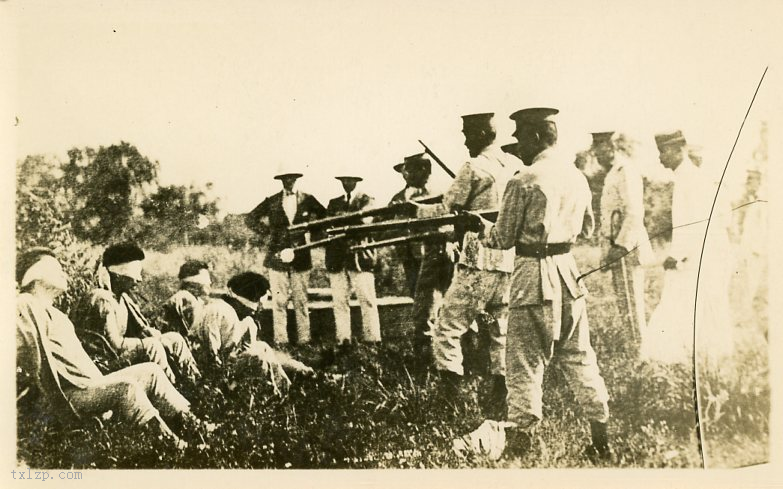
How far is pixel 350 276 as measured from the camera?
8.43ft

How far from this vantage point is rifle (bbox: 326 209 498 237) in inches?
100

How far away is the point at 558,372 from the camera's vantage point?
2.52 metres

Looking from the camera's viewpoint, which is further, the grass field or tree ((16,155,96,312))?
tree ((16,155,96,312))

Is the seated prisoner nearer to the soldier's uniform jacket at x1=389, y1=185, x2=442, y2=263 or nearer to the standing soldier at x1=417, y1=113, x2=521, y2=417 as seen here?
the soldier's uniform jacket at x1=389, y1=185, x2=442, y2=263

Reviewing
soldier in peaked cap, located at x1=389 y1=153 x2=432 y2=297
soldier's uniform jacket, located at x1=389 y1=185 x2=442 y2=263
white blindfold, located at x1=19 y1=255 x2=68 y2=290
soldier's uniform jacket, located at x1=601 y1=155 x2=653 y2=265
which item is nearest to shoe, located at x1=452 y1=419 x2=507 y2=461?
soldier in peaked cap, located at x1=389 y1=153 x2=432 y2=297

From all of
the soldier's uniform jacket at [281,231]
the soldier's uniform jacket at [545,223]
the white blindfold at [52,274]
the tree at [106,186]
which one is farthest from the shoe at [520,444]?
the white blindfold at [52,274]

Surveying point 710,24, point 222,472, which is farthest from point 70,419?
point 710,24

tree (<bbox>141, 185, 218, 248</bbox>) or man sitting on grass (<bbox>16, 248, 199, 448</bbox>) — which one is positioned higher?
tree (<bbox>141, 185, 218, 248</bbox>)

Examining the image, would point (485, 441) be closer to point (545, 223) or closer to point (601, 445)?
point (601, 445)

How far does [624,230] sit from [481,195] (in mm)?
568

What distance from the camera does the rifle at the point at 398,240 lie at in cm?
255

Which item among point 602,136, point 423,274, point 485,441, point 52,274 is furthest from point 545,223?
point 52,274

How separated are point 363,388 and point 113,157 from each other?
1.35m

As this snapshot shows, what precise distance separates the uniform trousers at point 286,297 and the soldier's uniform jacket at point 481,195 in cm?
55
